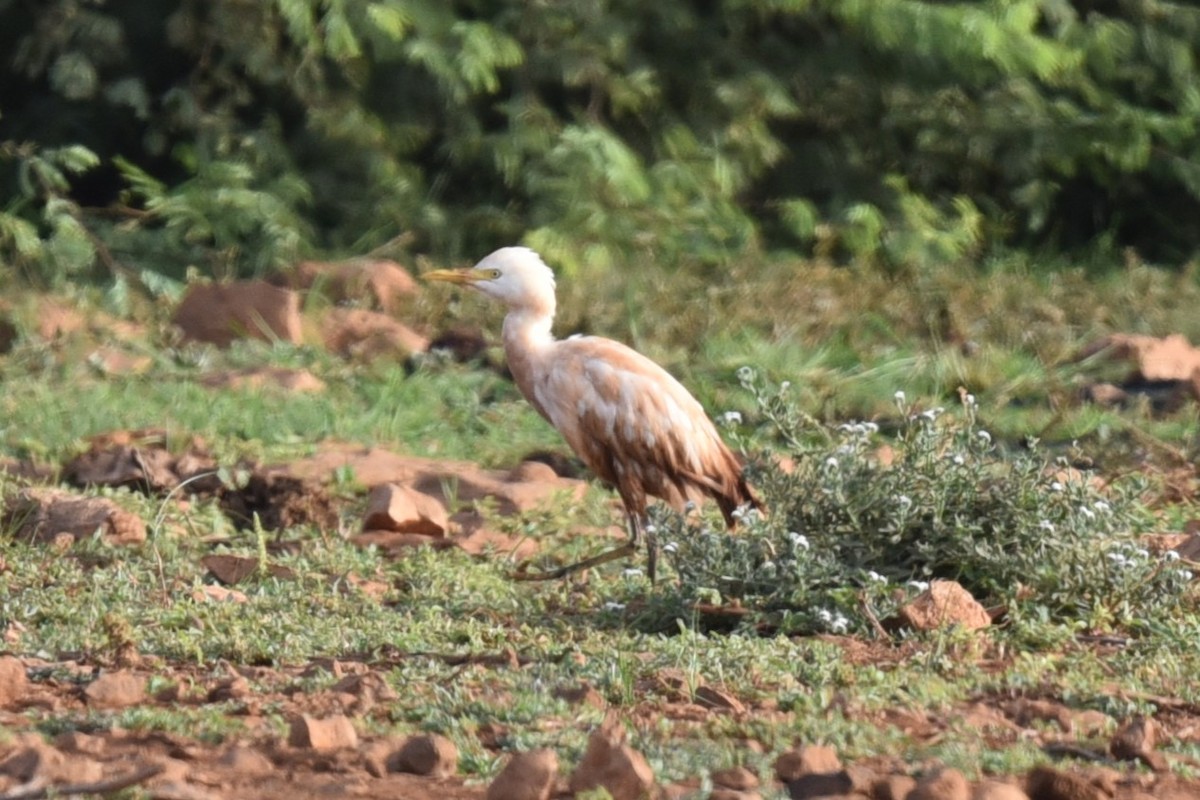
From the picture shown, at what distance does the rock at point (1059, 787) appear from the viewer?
3695mm

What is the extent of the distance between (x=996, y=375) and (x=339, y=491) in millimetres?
3532

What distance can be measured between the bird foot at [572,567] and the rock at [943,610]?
4.40 feet

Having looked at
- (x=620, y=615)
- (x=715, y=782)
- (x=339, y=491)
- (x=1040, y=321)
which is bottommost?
(x=1040, y=321)

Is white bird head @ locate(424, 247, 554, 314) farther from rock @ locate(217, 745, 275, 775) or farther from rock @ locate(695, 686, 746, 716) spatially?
rock @ locate(217, 745, 275, 775)

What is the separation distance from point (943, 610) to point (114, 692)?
2.07 meters

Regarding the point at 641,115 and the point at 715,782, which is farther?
the point at 641,115

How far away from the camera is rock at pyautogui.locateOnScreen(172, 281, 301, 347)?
1037 cm

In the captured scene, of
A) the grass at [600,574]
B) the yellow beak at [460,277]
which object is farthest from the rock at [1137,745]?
the yellow beak at [460,277]

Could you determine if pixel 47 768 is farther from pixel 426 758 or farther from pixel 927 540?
pixel 927 540

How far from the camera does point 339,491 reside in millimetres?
7602

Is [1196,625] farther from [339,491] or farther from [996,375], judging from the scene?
[996,375]

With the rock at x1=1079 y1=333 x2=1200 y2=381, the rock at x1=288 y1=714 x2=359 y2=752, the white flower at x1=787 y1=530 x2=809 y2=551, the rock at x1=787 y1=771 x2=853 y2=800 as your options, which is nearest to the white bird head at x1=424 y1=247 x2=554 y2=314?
the white flower at x1=787 y1=530 x2=809 y2=551

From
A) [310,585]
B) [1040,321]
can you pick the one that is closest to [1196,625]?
[310,585]

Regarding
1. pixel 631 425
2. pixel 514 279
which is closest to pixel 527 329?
pixel 514 279
